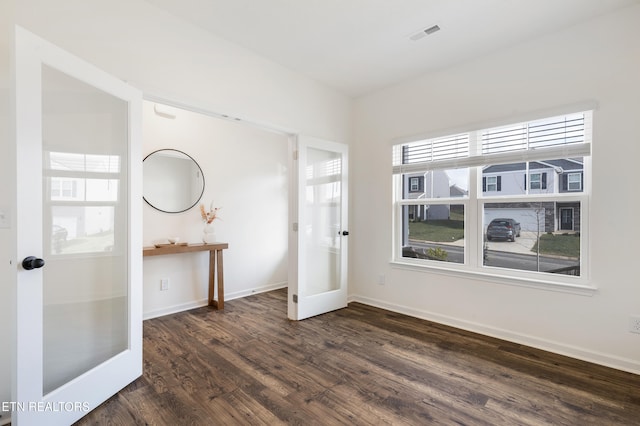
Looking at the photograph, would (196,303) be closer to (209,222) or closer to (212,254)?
(212,254)

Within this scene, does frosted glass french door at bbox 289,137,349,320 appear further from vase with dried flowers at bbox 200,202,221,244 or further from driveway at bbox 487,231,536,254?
driveway at bbox 487,231,536,254

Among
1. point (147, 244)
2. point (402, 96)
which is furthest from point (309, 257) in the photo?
point (402, 96)

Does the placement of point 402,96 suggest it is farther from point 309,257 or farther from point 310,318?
point 310,318

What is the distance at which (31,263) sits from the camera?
1.49m

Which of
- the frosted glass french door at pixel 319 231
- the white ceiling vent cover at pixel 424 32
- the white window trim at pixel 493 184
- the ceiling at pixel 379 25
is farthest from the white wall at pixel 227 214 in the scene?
the white window trim at pixel 493 184

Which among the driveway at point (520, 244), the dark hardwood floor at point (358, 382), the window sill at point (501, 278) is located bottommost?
the dark hardwood floor at point (358, 382)

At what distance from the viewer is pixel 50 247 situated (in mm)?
1694

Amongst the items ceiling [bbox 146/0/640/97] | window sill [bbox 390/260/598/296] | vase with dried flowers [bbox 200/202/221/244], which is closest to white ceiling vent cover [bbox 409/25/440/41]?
ceiling [bbox 146/0/640/97]

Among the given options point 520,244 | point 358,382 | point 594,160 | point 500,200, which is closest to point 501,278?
point 520,244

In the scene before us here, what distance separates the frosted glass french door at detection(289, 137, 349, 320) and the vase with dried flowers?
4.09 ft

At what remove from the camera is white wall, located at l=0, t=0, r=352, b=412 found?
1.86 metres

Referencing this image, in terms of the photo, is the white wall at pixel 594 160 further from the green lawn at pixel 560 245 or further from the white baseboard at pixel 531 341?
the green lawn at pixel 560 245

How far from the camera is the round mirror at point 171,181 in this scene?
3605mm

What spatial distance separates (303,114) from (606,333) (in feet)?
11.3
